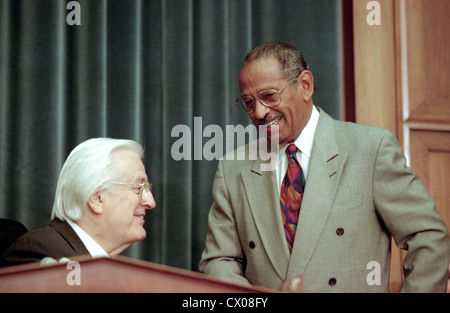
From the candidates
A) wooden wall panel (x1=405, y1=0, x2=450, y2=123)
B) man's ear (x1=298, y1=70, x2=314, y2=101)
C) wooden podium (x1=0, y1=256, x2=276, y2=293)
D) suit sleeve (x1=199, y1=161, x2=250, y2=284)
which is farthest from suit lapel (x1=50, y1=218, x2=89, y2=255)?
wooden wall panel (x1=405, y1=0, x2=450, y2=123)

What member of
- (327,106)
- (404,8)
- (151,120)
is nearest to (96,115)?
(151,120)

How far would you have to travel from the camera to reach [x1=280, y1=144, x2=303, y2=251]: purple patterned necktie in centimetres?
182

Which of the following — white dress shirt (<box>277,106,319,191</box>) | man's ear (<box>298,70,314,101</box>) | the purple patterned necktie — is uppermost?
man's ear (<box>298,70,314,101</box>)

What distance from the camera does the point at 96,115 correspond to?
7.84ft

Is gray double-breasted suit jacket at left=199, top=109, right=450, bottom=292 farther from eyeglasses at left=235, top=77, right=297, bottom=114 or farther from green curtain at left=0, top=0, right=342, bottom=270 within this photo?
green curtain at left=0, top=0, right=342, bottom=270

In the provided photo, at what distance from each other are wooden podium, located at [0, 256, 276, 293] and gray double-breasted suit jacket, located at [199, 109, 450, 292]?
0.91 metres

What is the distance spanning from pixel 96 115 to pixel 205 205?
0.67m

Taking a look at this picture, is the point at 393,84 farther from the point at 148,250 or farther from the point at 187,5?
the point at 148,250

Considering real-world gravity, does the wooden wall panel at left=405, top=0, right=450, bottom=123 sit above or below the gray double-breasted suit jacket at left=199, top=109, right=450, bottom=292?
above

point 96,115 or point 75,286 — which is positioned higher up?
point 96,115

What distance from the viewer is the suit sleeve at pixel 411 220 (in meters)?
1.58

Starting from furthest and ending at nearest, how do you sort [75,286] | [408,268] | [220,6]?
[220,6] → [408,268] → [75,286]

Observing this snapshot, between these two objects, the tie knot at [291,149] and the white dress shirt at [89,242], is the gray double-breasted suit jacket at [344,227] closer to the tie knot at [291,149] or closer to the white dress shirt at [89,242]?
the tie knot at [291,149]

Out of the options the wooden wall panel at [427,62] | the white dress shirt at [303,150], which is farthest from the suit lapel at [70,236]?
the wooden wall panel at [427,62]
